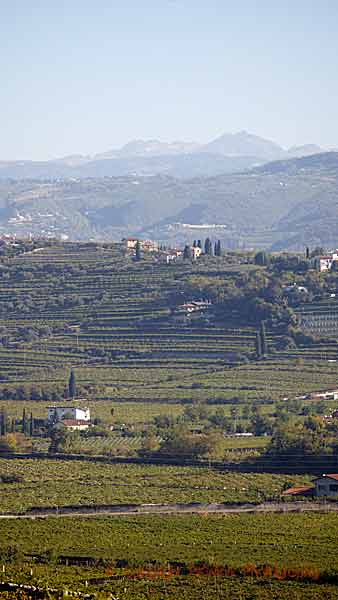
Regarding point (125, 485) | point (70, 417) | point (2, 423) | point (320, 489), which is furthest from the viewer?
point (70, 417)

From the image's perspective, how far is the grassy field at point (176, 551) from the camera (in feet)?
94.8

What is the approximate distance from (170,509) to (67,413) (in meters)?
23.4

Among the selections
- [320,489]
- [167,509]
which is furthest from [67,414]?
[167,509]

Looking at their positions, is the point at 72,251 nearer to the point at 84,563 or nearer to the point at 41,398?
the point at 41,398

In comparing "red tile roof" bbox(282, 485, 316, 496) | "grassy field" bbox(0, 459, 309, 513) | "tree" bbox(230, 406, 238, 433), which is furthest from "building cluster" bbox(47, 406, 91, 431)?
"red tile roof" bbox(282, 485, 316, 496)

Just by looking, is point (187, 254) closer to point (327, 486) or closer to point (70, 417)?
point (70, 417)

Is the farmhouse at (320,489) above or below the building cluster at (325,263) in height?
below

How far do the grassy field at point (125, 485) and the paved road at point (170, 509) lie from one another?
0.75m

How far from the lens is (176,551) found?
3256cm

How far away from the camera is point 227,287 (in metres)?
89.3

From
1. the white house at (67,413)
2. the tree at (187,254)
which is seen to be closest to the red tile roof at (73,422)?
the white house at (67,413)

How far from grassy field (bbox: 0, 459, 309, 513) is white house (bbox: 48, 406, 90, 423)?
1298 cm

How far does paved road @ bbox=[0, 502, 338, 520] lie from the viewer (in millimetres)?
37906

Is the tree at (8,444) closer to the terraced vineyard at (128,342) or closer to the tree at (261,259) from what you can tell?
the terraced vineyard at (128,342)
